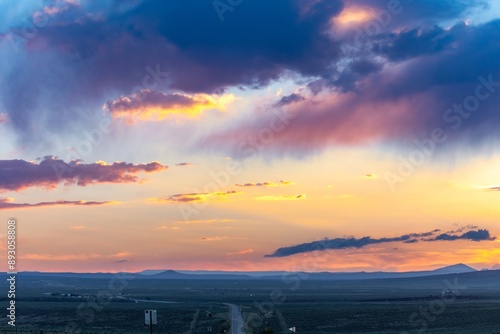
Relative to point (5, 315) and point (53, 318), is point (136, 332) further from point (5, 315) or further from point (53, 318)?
point (5, 315)

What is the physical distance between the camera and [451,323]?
75.9 metres

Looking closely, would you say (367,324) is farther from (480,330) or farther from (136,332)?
(136,332)

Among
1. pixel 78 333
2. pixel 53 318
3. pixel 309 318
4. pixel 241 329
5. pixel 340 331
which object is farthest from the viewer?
pixel 53 318

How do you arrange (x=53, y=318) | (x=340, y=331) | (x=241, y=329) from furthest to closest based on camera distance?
(x=53, y=318), (x=340, y=331), (x=241, y=329)

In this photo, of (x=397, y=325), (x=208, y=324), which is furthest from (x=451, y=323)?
(x=208, y=324)

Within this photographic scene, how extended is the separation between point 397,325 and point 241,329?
2225 centimetres

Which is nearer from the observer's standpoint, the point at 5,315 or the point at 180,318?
the point at 180,318

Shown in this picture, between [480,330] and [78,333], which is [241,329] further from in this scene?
[480,330]

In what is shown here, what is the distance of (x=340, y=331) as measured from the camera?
68500 millimetres

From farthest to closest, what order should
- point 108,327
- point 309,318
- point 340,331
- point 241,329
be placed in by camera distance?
1. point 309,318
2. point 108,327
3. point 340,331
4. point 241,329

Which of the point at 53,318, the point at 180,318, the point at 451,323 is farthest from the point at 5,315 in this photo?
the point at 451,323

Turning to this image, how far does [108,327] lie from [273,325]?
18.3 meters

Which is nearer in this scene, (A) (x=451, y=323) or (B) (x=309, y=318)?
(A) (x=451, y=323)

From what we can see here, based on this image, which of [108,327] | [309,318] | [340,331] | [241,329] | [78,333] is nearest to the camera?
[241,329]
